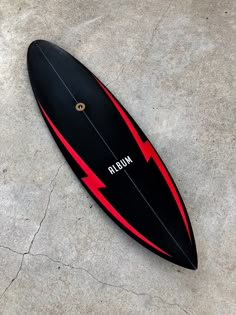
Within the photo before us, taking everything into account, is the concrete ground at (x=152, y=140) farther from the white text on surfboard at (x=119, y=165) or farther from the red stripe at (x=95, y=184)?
the white text on surfboard at (x=119, y=165)

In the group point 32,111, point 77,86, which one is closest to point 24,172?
point 32,111

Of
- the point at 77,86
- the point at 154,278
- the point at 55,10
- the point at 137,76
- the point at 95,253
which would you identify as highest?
the point at 55,10

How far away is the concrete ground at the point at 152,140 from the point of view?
6.79ft

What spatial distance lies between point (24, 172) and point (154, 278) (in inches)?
42.3

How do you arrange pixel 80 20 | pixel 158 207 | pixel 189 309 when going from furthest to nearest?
1. pixel 80 20
2. pixel 158 207
3. pixel 189 309

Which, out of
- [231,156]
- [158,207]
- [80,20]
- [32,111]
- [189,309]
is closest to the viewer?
[189,309]

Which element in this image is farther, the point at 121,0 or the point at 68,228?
the point at 121,0

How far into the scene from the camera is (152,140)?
2465 millimetres

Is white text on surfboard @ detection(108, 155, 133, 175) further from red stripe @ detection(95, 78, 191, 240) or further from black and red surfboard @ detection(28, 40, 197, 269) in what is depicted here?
red stripe @ detection(95, 78, 191, 240)

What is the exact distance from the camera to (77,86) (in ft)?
8.57

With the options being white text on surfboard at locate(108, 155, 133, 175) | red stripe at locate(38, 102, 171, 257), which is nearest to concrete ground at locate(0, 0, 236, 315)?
red stripe at locate(38, 102, 171, 257)

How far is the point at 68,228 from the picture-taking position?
7.34 ft

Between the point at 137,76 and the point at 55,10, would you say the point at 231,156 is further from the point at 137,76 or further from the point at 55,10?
the point at 55,10

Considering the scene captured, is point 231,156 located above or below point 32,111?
below
